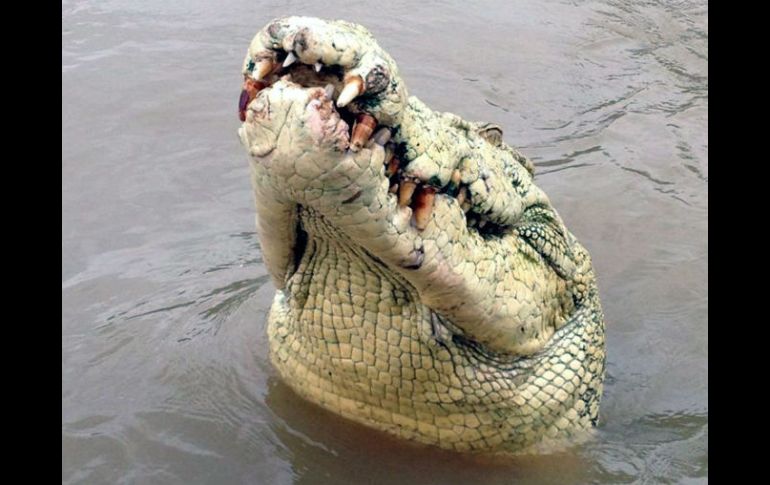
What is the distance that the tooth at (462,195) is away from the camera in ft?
9.47

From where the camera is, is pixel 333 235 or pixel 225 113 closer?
pixel 333 235

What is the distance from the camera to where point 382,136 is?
2439mm

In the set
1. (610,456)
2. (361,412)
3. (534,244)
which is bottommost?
(610,456)

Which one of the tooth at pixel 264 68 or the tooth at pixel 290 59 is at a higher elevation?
the tooth at pixel 290 59

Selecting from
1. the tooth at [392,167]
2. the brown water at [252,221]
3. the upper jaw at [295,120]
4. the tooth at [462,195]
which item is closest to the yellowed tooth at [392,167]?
the tooth at [392,167]

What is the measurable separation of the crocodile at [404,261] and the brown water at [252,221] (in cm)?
20

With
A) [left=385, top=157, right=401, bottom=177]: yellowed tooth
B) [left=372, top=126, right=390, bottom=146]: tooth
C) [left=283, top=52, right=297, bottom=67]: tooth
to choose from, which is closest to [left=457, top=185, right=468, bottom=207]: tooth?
[left=385, top=157, right=401, bottom=177]: yellowed tooth

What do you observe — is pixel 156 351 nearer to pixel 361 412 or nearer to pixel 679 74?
pixel 361 412

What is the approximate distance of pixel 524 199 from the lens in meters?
Answer: 3.50

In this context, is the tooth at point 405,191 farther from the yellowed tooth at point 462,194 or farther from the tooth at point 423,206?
the yellowed tooth at point 462,194

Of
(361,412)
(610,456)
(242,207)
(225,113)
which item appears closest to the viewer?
(361,412)

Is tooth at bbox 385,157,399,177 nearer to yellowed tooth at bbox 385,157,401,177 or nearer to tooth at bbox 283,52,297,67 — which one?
yellowed tooth at bbox 385,157,401,177
